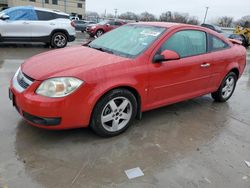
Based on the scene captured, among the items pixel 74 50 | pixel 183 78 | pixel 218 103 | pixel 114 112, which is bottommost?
pixel 218 103

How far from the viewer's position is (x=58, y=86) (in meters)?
2.89

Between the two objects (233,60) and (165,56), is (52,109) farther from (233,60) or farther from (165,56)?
(233,60)

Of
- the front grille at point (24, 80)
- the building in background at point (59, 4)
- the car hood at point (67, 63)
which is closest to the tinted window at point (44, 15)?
the car hood at point (67, 63)

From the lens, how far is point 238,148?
3.41 metres

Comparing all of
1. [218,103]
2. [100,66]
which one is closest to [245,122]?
[218,103]

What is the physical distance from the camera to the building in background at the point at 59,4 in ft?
183

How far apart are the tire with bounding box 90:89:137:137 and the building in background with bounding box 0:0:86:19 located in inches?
2395

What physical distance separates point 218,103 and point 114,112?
273 cm

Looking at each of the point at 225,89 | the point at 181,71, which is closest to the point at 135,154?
the point at 181,71

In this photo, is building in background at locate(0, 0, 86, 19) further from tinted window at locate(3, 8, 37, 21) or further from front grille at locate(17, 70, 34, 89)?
front grille at locate(17, 70, 34, 89)

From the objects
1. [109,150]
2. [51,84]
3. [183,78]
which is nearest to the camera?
[51,84]

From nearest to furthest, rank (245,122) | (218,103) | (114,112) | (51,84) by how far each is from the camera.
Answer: (51,84) → (114,112) → (245,122) → (218,103)

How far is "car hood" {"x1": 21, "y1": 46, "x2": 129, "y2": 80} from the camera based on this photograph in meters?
2.99

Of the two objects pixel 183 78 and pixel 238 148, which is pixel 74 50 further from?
pixel 238 148
